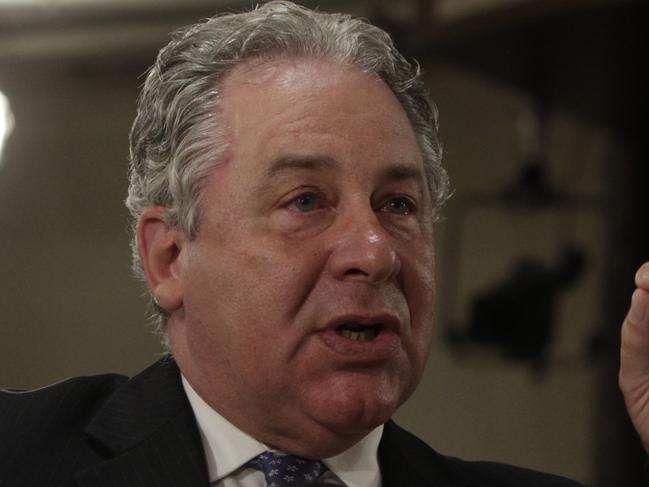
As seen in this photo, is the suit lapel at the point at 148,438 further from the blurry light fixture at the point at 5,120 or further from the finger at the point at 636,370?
the blurry light fixture at the point at 5,120

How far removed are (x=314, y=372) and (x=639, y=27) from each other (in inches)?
72.9

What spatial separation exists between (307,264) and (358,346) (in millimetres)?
145

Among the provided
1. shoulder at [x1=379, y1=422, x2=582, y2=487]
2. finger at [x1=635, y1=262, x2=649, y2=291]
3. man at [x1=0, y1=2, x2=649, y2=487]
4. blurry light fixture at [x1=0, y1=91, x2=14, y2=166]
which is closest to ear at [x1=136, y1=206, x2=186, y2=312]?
man at [x1=0, y1=2, x2=649, y2=487]

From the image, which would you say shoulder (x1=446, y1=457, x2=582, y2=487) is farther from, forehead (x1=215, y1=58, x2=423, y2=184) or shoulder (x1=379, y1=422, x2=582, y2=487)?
forehead (x1=215, y1=58, x2=423, y2=184)

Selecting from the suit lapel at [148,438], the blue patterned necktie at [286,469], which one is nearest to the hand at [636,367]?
the blue patterned necktie at [286,469]

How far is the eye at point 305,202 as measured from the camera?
5.73 feet

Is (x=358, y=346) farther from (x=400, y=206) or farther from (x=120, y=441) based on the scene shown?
(x=120, y=441)

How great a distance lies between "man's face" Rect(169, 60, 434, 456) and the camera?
5.57 feet

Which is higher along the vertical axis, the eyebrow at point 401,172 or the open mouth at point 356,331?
the eyebrow at point 401,172

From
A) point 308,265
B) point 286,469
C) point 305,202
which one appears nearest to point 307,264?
point 308,265

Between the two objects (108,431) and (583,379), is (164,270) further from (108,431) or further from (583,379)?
(583,379)

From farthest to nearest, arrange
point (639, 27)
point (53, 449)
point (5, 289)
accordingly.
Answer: point (639, 27) → point (5, 289) → point (53, 449)

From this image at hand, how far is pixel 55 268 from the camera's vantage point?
9.50ft

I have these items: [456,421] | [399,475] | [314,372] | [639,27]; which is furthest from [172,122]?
[639,27]
